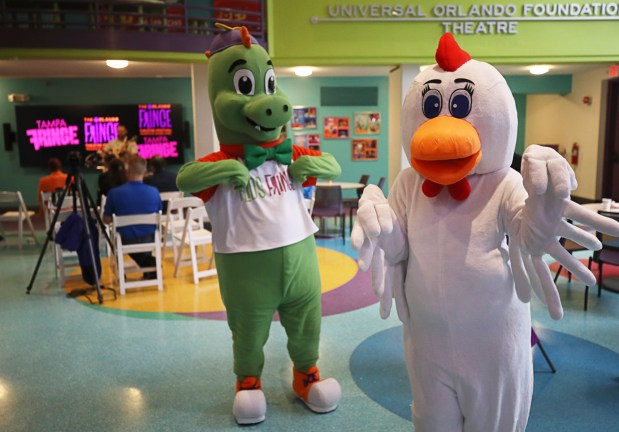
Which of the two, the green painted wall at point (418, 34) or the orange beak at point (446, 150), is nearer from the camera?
the orange beak at point (446, 150)

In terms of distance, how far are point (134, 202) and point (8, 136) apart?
7.49 metres

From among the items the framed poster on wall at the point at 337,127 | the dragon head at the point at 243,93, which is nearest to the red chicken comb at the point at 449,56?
the dragon head at the point at 243,93

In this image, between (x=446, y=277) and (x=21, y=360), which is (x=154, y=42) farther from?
(x=446, y=277)

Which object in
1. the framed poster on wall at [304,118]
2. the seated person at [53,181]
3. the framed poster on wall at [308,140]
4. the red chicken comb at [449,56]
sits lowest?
the seated person at [53,181]

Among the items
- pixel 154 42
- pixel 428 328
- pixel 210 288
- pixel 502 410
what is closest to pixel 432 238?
pixel 428 328

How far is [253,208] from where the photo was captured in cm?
297

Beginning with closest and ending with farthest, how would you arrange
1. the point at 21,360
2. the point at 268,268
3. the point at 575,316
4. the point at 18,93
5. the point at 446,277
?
the point at 446,277 → the point at 268,268 → the point at 21,360 → the point at 575,316 → the point at 18,93

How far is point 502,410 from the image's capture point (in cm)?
191

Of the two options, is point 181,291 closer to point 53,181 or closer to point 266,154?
point 266,154

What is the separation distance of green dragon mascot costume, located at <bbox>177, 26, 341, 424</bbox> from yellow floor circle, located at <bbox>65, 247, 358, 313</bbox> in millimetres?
2027

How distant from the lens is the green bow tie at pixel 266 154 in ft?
9.77

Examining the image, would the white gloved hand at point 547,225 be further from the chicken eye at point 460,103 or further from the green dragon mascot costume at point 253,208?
the green dragon mascot costume at point 253,208

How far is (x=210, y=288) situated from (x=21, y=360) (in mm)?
2034

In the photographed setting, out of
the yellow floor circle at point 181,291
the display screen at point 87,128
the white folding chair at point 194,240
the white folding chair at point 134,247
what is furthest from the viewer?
the display screen at point 87,128
